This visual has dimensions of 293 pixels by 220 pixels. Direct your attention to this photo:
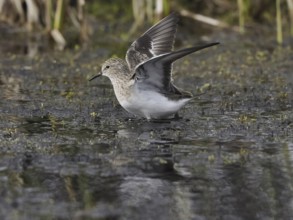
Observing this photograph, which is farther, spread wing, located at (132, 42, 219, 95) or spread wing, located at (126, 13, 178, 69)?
spread wing, located at (126, 13, 178, 69)

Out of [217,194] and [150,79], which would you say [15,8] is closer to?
[150,79]

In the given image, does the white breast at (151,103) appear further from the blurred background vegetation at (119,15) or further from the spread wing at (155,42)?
the blurred background vegetation at (119,15)

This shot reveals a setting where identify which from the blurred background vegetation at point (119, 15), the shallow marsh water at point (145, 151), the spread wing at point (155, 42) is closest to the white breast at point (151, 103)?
the shallow marsh water at point (145, 151)

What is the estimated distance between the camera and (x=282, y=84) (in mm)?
10781

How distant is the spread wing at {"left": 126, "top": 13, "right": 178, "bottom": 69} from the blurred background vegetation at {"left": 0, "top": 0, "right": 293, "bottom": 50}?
386 centimetres

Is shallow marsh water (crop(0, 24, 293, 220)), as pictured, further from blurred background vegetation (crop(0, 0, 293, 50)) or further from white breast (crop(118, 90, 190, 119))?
blurred background vegetation (crop(0, 0, 293, 50))

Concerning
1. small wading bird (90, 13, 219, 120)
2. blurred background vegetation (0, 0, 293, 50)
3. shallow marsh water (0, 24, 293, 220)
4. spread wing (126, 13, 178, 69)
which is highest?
blurred background vegetation (0, 0, 293, 50)

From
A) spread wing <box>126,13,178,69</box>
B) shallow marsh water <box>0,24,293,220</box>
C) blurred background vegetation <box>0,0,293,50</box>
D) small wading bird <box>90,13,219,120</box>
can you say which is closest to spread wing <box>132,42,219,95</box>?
small wading bird <box>90,13,219,120</box>

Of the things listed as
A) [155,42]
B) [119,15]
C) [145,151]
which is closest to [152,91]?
[145,151]

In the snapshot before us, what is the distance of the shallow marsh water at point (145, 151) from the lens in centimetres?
580

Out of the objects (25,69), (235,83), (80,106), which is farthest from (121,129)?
(25,69)

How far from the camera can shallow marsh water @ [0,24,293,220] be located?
19.0 ft

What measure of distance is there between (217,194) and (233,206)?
0.31 m

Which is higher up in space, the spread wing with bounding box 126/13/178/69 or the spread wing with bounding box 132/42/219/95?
the spread wing with bounding box 126/13/178/69
